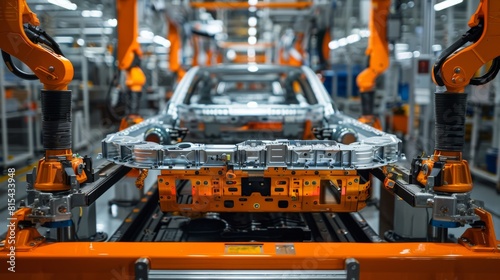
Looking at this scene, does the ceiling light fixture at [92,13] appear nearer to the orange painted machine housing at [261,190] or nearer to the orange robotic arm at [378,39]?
the orange robotic arm at [378,39]

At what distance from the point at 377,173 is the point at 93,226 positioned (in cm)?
228

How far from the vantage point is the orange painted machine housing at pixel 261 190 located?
9.03 feet

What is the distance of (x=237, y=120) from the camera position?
3873 mm

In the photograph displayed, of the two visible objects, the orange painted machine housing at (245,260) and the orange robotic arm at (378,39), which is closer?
the orange painted machine housing at (245,260)

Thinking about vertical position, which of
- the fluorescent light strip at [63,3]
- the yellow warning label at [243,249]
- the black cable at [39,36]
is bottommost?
the yellow warning label at [243,249]

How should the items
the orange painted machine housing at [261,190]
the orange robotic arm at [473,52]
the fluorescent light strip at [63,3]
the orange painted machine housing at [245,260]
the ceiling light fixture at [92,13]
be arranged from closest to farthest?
the orange painted machine housing at [245,260] < the orange robotic arm at [473,52] < the orange painted machine housing at [261,190] < the fluorescent light strip at [63,3] < the ceiling light fixture at [92,13]

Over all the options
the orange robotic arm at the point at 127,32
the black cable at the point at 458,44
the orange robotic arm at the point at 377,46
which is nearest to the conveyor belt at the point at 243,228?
the black cable at the point at 458,44

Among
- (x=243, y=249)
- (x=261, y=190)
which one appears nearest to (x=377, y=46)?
(x=261, y=190)

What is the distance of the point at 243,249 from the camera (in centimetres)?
→ 223

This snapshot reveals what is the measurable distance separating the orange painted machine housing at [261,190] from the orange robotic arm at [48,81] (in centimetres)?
58

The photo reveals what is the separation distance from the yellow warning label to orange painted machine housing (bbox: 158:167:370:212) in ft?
1.70

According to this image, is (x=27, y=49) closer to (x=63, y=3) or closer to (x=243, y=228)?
(x=243, y=228)

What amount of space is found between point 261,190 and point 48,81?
137 centimetres

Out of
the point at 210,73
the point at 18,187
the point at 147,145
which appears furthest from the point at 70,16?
the point at 147,145
